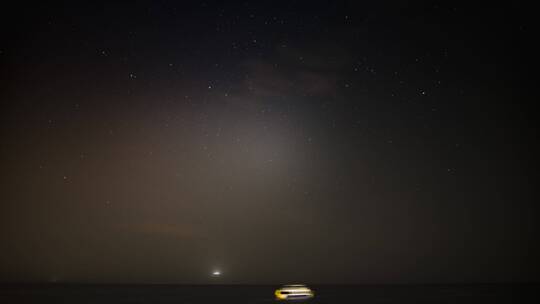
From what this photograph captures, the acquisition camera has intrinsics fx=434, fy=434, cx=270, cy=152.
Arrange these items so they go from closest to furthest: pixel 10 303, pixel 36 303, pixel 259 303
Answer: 1. pixel 10 303
2. pixel 36 303
3. pixel 259 303

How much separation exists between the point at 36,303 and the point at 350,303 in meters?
60.0

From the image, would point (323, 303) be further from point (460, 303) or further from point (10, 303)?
point (10, 303)

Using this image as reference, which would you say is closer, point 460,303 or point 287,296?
point 460,303

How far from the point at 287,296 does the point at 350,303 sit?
41.2 ft

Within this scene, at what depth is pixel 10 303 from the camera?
76.4 metres

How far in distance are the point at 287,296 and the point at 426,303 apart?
26.5 metres

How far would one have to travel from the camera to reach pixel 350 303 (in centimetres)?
8600

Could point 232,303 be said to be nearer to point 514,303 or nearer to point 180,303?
point 180,303

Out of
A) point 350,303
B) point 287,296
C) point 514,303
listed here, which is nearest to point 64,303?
point 287,296

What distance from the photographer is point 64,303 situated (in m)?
83.7

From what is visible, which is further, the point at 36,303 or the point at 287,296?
the point at 287,296

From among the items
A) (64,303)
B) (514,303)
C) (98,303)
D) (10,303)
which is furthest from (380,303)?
(10,303)

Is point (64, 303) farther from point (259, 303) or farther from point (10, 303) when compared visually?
point (259, 303)

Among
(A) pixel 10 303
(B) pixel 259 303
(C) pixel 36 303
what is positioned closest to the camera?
(A) pixel 10 303
